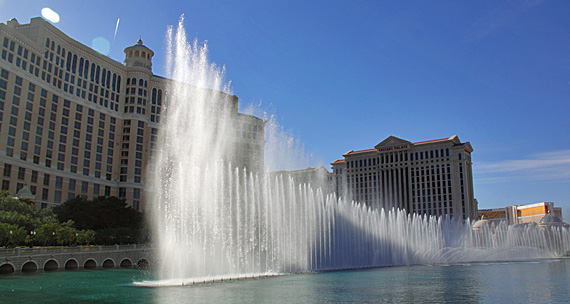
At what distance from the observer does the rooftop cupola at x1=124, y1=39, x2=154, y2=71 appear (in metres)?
95.7

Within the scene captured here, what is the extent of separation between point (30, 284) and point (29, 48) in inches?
2201

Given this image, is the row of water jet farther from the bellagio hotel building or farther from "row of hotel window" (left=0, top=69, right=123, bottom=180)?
"row of hotel window" (left=0, top=69, right=123, bottom=180)

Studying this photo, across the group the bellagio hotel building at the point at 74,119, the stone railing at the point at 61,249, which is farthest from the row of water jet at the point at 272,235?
the bellagio hotel building at the point at 74,119

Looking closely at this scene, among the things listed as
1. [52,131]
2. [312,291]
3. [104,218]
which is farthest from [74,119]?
[312,291]

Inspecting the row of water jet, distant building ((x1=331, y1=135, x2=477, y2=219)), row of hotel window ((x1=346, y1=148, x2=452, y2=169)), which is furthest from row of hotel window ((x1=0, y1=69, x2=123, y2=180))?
row of hotel window ((x1=346, y1=148, x2=452, y2=169))

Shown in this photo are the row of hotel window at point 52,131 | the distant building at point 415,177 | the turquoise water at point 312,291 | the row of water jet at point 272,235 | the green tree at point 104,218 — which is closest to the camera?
the turquoise water at point 312,291

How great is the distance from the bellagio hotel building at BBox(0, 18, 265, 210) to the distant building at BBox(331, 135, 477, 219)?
3671cm

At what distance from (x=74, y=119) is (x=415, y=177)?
87.0 metres

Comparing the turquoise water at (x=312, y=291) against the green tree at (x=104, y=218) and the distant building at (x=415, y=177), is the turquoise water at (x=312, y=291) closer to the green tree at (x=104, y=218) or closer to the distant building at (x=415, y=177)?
the green tree at (x=104, y=218)

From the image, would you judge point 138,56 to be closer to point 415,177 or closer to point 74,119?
point 74,119

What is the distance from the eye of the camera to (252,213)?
1371 inches

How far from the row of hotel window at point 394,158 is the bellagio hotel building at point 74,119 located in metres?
36.1

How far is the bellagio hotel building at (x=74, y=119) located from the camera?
6888cm

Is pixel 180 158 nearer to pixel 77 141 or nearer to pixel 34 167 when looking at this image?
pixel 34 167
